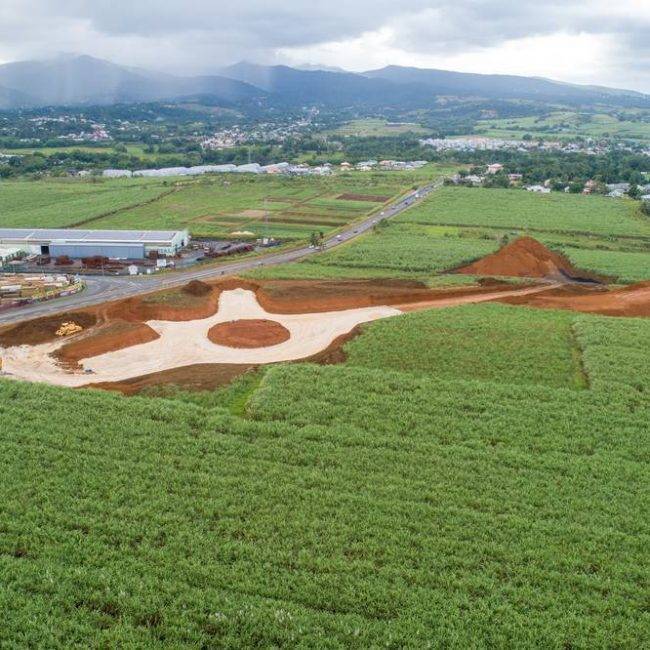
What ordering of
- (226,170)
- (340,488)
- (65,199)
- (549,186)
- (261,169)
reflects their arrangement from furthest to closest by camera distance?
(261,169) < (226,170) < (549,186) < (65,199) < (340,488)

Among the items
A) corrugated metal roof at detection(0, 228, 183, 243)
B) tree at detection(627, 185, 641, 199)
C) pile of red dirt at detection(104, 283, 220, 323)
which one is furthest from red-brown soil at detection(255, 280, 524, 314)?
tree at detection(627, 185, 641, 199)

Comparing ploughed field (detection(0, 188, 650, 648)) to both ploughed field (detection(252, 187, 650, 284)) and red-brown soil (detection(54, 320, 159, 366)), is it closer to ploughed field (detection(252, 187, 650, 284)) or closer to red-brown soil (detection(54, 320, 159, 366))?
red-brown soil (detection(54, 320, 159, 366))

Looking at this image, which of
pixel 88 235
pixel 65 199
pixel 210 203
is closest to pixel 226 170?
pixel 210 203

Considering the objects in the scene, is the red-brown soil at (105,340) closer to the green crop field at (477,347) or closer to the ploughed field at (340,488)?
the ploughed field at (340,488)

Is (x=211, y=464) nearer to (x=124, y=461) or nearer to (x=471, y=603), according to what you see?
(x=124, y=461)

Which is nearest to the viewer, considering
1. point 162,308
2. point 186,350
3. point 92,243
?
point 186,350

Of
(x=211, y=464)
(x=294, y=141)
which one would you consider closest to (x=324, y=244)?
(x=211, y=464)

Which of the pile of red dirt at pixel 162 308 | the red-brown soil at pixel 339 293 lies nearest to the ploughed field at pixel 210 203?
the red-brown soil at pixel 339 293

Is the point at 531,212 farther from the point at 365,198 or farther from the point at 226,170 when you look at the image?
the point at 226,170
